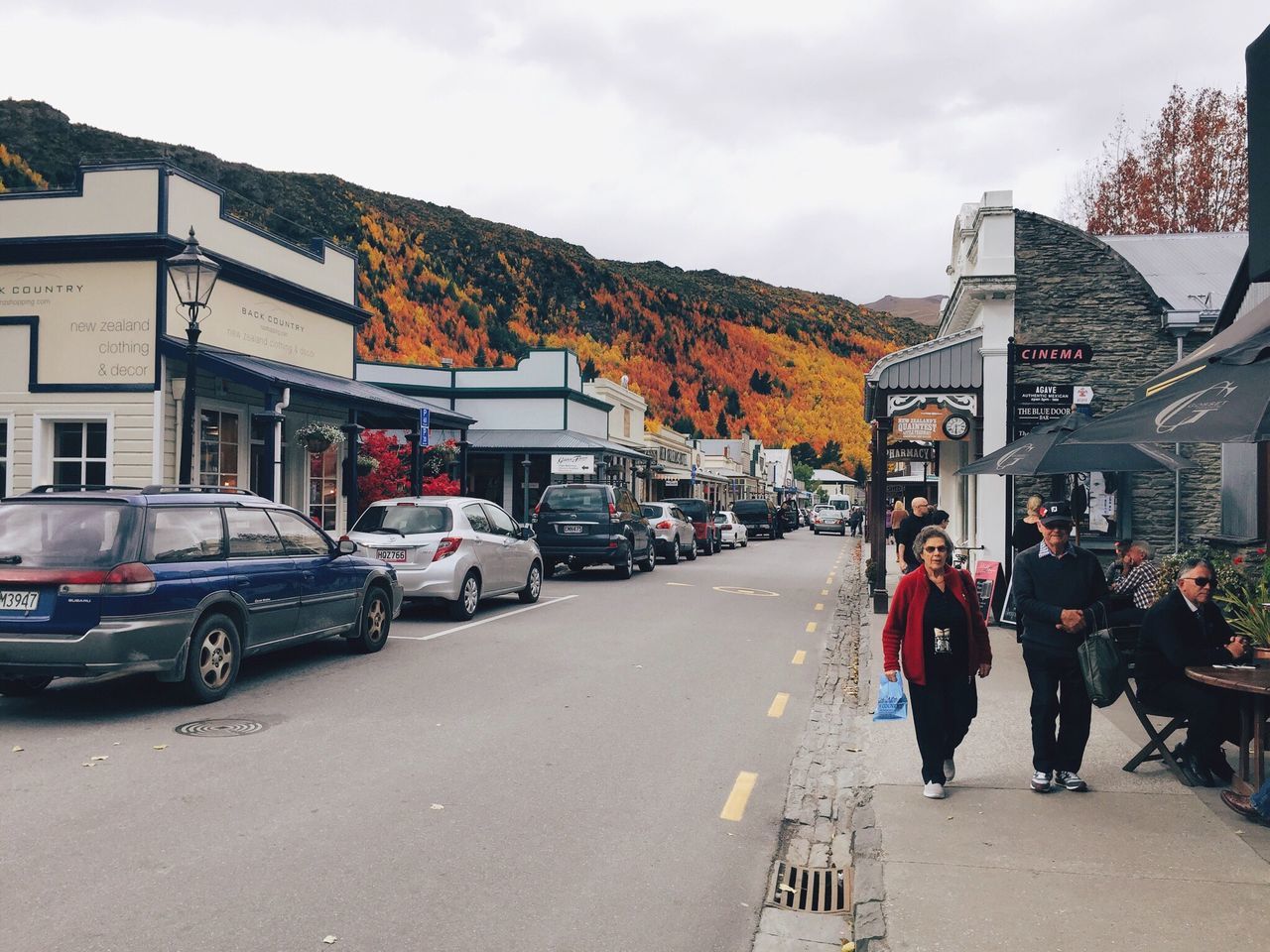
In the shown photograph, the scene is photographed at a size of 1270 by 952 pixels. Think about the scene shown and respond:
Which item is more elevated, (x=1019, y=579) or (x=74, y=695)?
(x=1019, y=579)

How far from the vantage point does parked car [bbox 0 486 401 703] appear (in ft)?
23.7

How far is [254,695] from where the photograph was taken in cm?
842

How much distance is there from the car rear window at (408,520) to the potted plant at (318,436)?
7.59 meters

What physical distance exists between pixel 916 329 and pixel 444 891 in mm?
170445

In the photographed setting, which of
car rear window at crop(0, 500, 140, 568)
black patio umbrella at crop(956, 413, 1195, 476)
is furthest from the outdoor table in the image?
car rear window at crop(0, 500, 140, 568)

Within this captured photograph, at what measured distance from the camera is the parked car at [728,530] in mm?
35153

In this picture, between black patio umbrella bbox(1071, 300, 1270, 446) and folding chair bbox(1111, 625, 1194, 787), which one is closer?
black patio umbrella bbox(1071, 300, 1270, 446)

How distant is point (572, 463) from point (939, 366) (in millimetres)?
20473

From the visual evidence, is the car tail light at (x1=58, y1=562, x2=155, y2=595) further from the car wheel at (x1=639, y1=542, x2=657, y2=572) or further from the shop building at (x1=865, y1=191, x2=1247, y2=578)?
the car wheel at (x1=639, y1=542, x2=657, y2=572)

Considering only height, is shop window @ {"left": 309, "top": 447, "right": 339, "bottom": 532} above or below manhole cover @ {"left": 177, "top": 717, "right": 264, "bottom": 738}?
above

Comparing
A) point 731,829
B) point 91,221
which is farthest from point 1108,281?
point 91,221

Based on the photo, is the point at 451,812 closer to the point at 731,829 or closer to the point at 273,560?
the point at 731,829

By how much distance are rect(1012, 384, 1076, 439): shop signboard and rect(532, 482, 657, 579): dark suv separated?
28.6 feet

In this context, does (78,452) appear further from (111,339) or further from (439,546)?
(439,546)
